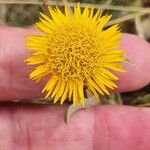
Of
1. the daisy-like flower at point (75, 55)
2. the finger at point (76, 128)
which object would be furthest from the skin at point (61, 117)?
A: the daisy-like flower at point (75, 55)

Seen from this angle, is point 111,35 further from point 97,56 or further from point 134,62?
point 134,62

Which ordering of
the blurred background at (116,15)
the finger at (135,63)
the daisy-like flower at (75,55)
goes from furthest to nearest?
the blurred background at (116,15), the finger at (135,63), the daisy-like flower at (75,55)

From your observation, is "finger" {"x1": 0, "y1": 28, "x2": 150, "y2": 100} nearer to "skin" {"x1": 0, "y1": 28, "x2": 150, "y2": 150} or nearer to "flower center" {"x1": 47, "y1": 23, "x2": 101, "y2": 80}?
"skin" {"x1": 0, "y1": 28, "x2": 150, "y2": 150}

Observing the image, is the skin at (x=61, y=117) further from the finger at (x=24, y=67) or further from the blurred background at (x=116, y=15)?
the blurred background at (x=116, y=15)

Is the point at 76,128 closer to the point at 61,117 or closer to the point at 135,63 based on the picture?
the point at 61,117

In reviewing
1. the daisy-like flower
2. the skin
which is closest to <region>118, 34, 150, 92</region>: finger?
the skin

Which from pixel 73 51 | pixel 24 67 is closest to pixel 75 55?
pixel 73 51

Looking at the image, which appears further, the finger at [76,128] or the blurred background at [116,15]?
the blurred background at [116,15]
